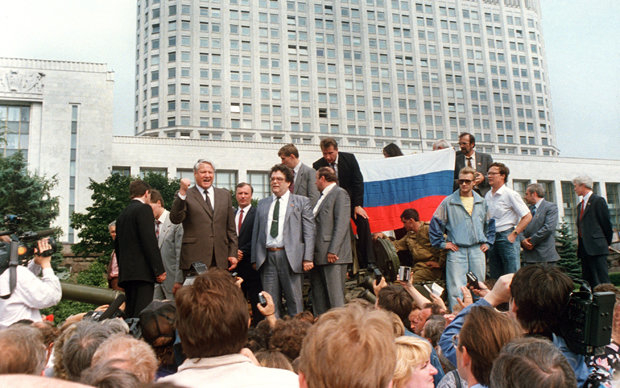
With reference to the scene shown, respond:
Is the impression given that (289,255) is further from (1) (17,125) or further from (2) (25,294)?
(1) (17,125)

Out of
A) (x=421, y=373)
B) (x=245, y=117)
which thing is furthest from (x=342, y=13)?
(x=421, y=373)

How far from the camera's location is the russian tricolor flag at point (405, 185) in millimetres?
9742

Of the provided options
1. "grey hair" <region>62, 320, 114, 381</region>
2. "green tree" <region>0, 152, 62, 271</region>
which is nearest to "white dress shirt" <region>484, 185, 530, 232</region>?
"grey hair" <region>62, 320, 114, 381</region>

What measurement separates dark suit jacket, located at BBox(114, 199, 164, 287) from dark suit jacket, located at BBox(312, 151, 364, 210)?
10.7ft

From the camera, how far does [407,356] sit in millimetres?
2812

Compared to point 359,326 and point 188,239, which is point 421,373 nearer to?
point 359,326

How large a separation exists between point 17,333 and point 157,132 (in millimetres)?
78757

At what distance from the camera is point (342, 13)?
90.1 m

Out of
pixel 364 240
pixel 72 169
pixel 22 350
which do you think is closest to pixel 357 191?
pixel 364 240

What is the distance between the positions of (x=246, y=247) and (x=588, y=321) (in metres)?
5.52

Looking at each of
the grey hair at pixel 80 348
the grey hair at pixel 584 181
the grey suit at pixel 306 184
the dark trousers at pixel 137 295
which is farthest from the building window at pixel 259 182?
the grey hair at pixel 80 348

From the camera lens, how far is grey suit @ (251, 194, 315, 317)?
674 cm

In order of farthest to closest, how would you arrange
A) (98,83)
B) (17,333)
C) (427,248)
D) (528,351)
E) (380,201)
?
1. (98,83)
2. (380,201)
3. (427,248)
4. (17,333)
5. (528,351)

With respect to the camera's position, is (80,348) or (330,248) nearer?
(80,348)
